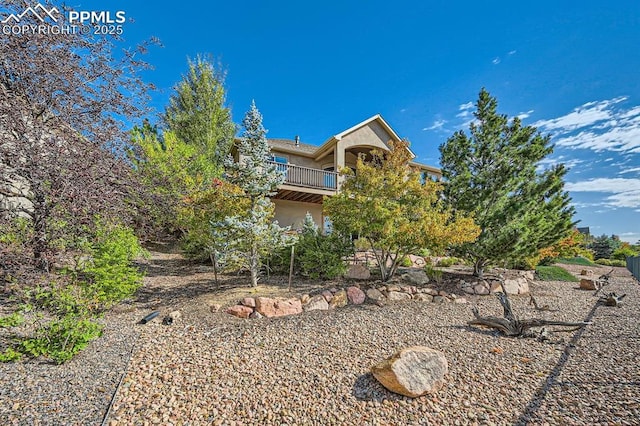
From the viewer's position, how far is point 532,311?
20.9 ft

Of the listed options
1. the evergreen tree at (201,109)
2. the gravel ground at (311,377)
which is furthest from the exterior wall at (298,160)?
the gravel ground at (311,377)

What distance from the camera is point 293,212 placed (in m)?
15.7

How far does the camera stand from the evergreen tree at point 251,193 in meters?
6.27

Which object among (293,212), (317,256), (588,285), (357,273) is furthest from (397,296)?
(293,212)

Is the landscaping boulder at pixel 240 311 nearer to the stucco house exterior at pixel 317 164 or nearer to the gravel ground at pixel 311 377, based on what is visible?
the gravel ground at pixel 311 377

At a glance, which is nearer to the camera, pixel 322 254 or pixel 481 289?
pixel 322 254

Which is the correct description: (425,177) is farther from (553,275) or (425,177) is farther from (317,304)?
(553,275)

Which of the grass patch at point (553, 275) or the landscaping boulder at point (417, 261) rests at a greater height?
the landscaping boulder at point (417, 261)

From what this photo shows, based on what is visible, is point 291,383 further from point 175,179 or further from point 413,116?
point 413,116

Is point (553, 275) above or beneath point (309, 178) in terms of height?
beneath

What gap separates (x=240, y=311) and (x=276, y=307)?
696 millimetres

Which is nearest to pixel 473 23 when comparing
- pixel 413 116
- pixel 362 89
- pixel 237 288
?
pixel 413 116

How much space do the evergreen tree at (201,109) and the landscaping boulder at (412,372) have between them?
15365 mm

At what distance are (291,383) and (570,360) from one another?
3887mm
